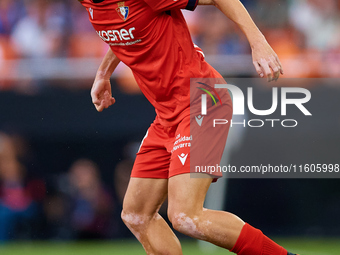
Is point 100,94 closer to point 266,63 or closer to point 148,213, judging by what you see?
point 148,213

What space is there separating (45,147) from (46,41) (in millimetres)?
989

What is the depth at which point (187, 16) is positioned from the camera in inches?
181

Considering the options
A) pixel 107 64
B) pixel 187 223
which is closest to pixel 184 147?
pixel 187 223

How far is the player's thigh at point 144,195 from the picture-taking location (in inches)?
99.4

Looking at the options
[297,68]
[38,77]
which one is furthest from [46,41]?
[297,68]

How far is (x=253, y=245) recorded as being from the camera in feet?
7.15

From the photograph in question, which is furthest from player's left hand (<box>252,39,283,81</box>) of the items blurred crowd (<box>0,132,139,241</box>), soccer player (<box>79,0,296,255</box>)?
blurred crowd (<box>0,132,139,241</box>)

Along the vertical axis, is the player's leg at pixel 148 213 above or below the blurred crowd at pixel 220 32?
below

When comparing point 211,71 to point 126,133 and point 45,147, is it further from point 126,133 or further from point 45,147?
point 45,147

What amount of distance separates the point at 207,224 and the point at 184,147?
1.26 feet

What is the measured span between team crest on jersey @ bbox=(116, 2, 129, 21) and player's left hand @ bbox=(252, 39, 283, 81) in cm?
64

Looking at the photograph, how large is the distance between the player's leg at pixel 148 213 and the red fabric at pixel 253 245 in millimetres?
476

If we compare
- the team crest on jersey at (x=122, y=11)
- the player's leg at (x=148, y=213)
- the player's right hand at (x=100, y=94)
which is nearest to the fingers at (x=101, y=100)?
the player's right hand at (x=100, y=94)

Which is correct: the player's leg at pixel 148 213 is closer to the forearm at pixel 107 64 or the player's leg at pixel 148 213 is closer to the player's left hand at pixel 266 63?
the forearm at pixel 107 64
